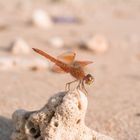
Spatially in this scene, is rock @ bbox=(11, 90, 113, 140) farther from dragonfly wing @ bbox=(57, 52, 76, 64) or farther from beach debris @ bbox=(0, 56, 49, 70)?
beach debris @ bbox=(0, 56, 49, 70)

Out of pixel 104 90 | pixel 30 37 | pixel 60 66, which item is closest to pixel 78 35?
pixel 30 37

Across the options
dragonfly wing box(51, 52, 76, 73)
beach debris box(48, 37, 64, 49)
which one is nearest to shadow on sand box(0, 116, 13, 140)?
dragonfly wing box(51, 52, 76, 73)

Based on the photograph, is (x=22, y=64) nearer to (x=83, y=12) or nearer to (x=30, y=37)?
(x=30, y=37)

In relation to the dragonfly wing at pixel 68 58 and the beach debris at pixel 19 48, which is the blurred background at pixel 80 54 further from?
the dragonfly wing at pixel 68 58

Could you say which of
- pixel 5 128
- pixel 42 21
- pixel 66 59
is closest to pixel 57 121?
pixel 66 59

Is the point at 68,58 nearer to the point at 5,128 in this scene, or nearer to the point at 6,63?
the point at 5,128

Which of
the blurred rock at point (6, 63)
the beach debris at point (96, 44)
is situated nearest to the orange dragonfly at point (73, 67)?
the blurred rock at point (6, 63)
